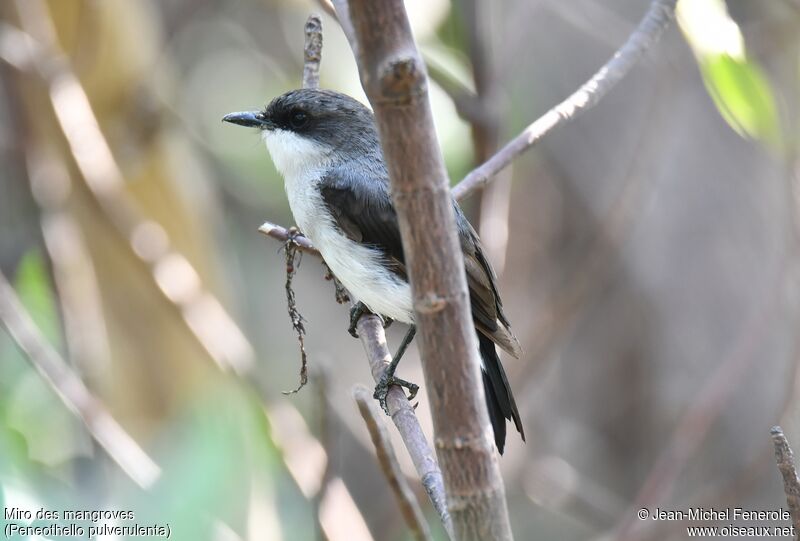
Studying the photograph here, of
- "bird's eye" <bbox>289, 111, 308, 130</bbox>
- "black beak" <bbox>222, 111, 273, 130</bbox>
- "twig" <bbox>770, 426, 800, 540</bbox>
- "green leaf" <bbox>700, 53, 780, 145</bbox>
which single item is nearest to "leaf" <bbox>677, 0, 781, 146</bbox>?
"green leaf" <bbox>700, 53, 780, 145</bbox>

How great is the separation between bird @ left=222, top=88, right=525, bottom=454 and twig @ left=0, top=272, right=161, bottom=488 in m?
0.74

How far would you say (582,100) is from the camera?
2373 mm

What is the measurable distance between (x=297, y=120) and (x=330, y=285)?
2.84 meters

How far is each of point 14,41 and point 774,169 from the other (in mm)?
3546

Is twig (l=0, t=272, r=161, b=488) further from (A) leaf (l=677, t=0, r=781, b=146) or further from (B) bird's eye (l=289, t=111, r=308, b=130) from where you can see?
(A) leaf (l=677, t=0, r=781, b=146)

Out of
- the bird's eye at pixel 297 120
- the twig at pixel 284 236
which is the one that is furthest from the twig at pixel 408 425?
the bird's eye at pixel 297 120

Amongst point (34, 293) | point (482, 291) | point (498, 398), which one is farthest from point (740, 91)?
point (34, 293)

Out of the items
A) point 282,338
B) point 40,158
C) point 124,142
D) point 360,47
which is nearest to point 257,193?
point 282,338

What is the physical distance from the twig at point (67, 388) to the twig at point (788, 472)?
1688 mm

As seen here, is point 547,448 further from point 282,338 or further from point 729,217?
point 282,338

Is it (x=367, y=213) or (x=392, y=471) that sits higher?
(x=367, y=213)

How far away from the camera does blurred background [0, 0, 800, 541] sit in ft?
8.68

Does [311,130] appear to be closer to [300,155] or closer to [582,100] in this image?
[300,155]

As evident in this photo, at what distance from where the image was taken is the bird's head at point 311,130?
10.6 ft
